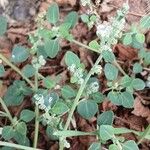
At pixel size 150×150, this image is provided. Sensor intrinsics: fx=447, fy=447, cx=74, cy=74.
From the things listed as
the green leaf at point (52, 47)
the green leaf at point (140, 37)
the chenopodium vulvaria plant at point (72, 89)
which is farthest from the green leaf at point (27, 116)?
the green leaf at point (140, 37)

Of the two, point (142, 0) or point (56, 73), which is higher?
point (142, 0)

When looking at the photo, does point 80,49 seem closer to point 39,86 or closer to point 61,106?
point 39,86

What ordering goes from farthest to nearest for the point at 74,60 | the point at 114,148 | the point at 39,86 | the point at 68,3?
the point at 68,3 < the point at 39,86 < the point at 74,60 < the point at 114,148

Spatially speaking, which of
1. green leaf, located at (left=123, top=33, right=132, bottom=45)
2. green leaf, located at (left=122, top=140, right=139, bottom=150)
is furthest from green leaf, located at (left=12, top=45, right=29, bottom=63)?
green leaf, located at (left=122, top=140, right=139, bottom=150)

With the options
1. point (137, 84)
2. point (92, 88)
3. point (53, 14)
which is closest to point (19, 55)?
point (53, 14)

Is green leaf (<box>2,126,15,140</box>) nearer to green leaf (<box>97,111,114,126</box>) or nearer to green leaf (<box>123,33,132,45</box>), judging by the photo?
green leaf (<box>97,111,114,126</box>)

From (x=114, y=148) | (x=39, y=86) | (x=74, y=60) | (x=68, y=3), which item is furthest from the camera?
(x=68, y=3)

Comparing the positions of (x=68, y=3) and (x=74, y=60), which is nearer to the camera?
(x=74, y=60)

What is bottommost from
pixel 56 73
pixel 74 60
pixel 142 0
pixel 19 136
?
pixel 19 136

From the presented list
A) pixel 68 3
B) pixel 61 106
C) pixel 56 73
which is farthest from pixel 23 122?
pixel 68 3
